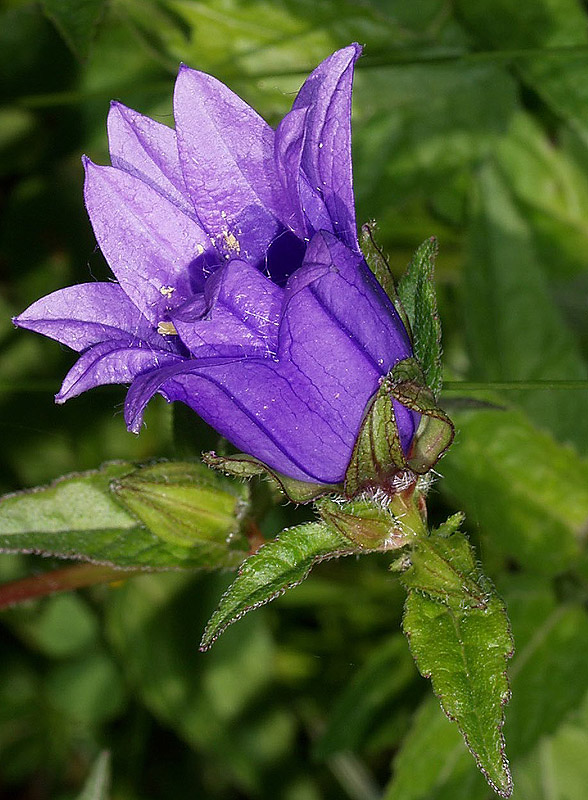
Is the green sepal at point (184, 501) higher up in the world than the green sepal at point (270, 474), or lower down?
lower down

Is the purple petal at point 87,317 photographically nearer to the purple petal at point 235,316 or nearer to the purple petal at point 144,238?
the purple petal at point 144,238

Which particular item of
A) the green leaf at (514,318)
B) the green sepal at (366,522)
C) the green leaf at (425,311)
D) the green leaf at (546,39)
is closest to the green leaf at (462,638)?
the green sepal at (366,522)

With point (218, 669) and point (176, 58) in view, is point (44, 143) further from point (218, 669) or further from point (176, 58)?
point (218, 669)

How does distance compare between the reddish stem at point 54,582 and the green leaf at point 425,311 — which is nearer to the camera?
the green leaf at point 425,311

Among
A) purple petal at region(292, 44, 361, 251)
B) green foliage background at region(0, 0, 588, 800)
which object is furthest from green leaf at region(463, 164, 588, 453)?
purple petal at region(292, 44, 361, 251)

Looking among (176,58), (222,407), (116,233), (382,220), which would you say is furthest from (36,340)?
(222,407)

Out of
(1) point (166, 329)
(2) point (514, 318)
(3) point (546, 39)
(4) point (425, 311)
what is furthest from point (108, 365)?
(3) point (546, 39)
